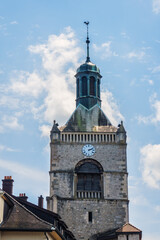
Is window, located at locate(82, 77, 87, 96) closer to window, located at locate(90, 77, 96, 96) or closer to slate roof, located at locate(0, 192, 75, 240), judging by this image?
window, located at locate(90, 77, 96, 96)

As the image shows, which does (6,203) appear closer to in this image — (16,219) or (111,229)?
(16,219)

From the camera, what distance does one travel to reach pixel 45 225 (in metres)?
27.1

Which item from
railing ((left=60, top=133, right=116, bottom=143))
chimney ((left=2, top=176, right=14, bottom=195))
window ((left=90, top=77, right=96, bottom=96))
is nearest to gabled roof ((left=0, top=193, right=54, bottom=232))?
chimney ((left=2, top=176, right=14, bottom=195))

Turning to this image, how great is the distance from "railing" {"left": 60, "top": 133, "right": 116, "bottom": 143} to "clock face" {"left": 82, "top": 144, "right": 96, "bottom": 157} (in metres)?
0.53

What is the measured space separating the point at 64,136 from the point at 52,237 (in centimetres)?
2238

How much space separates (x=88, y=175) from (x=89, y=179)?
41cm

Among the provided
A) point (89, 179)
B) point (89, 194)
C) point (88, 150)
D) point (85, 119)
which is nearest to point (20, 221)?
point (89, 194)

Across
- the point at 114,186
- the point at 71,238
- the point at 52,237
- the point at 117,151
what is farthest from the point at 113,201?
the point at 52,237

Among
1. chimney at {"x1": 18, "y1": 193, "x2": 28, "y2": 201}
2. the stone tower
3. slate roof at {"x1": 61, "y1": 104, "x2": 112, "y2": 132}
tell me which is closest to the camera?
chimney at {"x1": 18, "y1": 193, "x2": 28, "y2": 201}

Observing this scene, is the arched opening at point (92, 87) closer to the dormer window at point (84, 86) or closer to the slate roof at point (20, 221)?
the dormer window at point (84, 86)

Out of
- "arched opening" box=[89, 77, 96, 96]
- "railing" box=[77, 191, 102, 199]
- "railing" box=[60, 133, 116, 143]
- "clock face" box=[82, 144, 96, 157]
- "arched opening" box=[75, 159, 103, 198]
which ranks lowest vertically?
"railing" box=[77, 191, 102, 199]

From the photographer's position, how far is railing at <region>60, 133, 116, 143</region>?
167ft

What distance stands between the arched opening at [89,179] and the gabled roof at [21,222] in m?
21.2

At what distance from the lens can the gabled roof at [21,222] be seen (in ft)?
87.5
